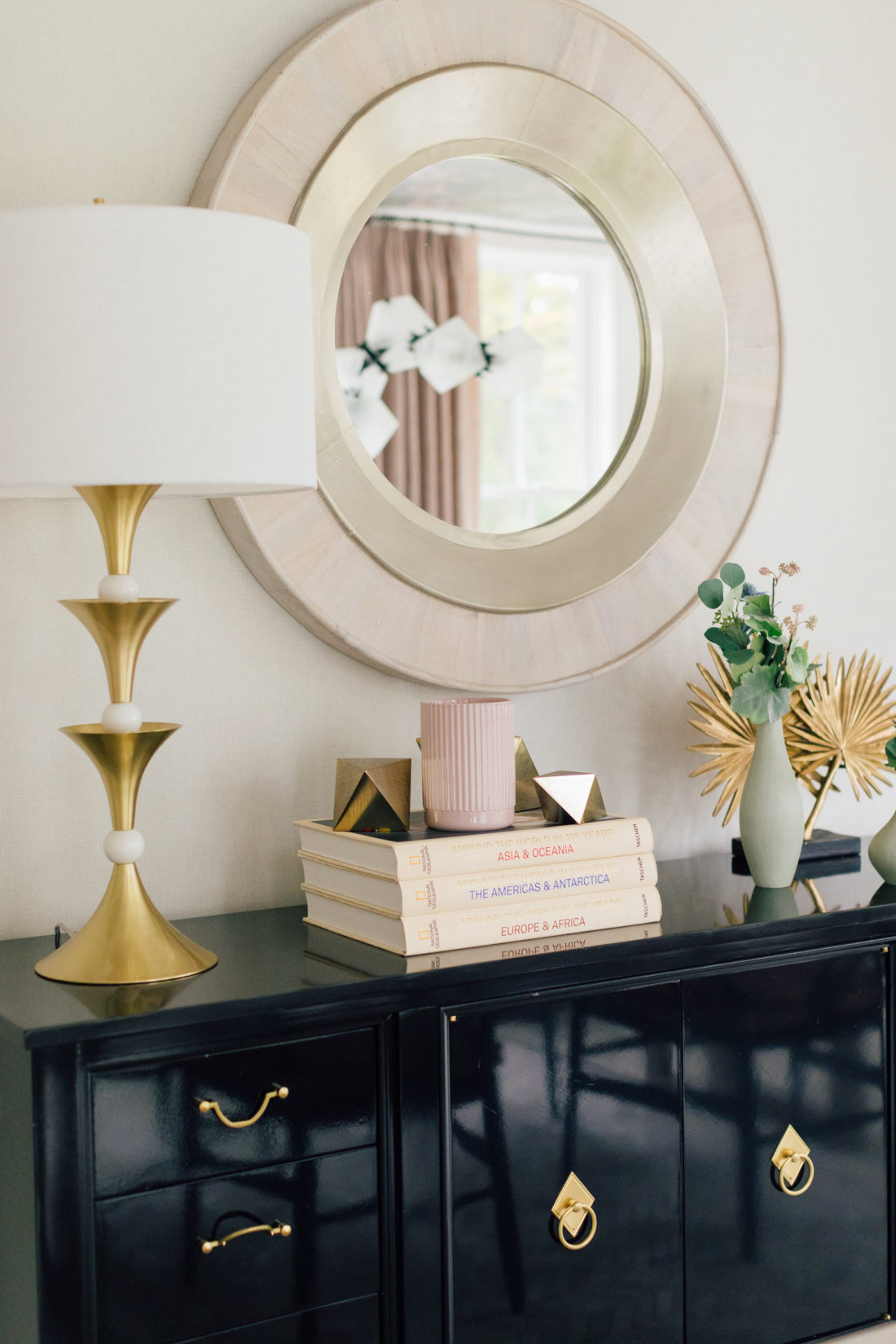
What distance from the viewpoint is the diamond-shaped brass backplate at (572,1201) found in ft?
4.25

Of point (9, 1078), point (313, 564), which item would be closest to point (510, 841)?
point (313, 564)

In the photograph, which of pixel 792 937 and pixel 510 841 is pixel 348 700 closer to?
pixel 510 841

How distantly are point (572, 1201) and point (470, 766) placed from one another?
17.3 inches

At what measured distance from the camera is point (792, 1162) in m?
1.45

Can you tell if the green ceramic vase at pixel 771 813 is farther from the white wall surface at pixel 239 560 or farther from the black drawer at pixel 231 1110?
the black drawer at pixel 231 1110

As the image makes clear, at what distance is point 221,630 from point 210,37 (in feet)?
2.17

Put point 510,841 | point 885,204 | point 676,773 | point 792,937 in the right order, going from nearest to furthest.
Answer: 1. point 510,841
2. point 792,937
3. point 676,773
4. point 885,204

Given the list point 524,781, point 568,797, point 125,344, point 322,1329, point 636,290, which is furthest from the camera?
point 636,290

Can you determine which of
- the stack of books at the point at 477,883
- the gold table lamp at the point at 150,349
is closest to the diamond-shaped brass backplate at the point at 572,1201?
the stack of books at the point at 477,883

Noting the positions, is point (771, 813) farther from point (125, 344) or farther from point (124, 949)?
point (125, 344)

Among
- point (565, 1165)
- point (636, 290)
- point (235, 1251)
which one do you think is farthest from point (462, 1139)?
point (636, 290)

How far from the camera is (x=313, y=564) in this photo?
4.94 ft

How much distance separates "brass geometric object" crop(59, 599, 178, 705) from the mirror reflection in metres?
0.44

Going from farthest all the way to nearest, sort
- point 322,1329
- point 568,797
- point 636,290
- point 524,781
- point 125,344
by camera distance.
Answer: point 636,290, point 524,781, point 568,797, point 322,1329, point 125,344
